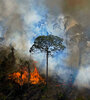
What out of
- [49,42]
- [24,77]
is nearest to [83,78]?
[49,42]

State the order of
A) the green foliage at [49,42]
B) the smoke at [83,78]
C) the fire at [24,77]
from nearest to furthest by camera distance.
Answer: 1. the green foliage at [49,42]
2. the fire at [24,77]
3. the smoke at [83,78]

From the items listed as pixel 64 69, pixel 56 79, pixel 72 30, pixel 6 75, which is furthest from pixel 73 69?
pixel 6 75

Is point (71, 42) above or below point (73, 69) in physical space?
above

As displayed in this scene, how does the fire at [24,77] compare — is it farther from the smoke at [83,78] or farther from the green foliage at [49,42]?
the smoke at [83,78]

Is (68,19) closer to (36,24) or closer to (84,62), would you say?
(36,24)

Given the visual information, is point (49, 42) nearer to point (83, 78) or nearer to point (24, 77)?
point (24, 77)

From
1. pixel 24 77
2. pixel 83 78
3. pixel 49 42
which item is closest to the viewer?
pixel 49 42

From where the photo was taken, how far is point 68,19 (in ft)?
146

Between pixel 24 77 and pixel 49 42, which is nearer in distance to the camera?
pixel 49 42

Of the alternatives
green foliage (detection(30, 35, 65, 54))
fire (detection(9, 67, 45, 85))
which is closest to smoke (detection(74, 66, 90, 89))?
fire (detection(9, 67, 45, 85))

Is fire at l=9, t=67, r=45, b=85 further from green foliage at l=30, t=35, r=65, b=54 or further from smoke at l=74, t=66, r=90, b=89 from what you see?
smoke at l=74, t=66, r=90, b=89

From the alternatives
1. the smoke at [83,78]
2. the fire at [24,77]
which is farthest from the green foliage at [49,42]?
the smoke at [83,78]

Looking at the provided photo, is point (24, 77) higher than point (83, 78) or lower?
higher

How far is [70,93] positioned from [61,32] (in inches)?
1136
